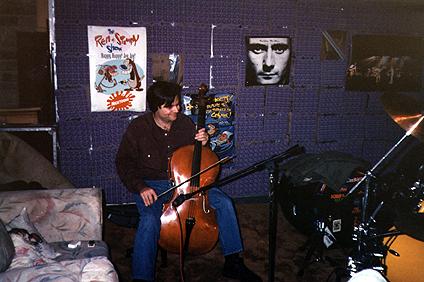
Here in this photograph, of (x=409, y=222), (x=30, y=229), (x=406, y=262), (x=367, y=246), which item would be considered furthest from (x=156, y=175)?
(x=406, y=262)

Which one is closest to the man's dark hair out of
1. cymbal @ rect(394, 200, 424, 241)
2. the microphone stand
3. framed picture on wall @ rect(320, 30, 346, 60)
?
the microphone stand

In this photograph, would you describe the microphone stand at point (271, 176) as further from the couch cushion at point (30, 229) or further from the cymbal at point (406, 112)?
the cymbal at point (406, 112)

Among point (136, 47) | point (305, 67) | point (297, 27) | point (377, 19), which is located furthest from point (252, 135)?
point (377, 19)

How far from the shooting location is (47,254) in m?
2.44

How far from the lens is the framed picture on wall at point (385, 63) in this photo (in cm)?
474

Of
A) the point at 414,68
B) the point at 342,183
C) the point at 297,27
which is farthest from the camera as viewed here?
the point at 414,68

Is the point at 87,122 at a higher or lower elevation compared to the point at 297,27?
lower

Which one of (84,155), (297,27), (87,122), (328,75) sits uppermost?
(297,27)

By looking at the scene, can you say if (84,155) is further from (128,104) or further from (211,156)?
(211,156)

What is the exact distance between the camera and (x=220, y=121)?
4469 mm

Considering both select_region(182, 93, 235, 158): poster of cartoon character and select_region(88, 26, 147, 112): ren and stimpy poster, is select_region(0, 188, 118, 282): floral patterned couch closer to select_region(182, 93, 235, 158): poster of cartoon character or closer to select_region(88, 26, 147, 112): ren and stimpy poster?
select_region(88, 26, 147, 112): ren and stimpy poster

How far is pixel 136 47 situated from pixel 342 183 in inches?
94.4

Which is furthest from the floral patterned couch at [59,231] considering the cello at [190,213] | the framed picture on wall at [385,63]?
the framed picture on wall at [385,63]

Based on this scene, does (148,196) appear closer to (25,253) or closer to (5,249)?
(25,253)
